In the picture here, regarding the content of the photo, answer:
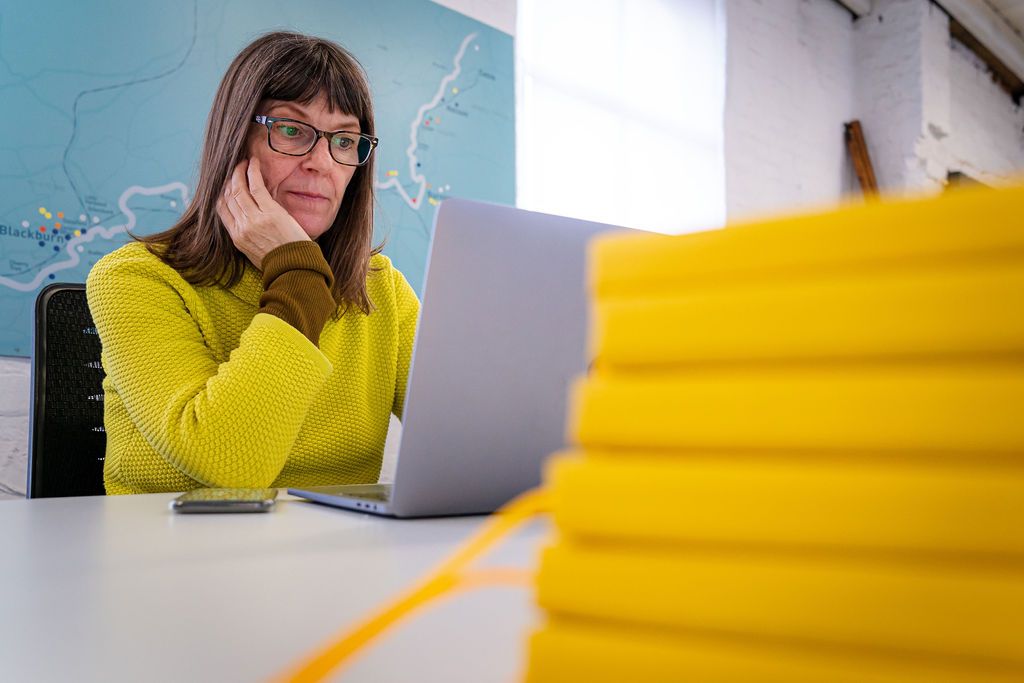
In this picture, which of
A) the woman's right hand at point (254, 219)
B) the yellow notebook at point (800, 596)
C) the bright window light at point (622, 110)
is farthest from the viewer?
the bright window light at point (622, 110)

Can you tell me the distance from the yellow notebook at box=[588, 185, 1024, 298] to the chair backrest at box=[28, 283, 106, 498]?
45.3 inches

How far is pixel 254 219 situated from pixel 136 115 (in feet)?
2.64

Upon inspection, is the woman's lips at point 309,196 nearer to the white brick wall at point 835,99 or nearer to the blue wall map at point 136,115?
the blue wall map at point 136,115

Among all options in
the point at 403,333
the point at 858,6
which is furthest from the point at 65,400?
the point at 858,6

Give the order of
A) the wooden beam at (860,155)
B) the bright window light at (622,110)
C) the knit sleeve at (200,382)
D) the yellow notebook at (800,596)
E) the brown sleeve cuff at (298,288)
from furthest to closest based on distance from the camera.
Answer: the wooden beam at (860,155), the bright window light at (622,110), the brown sleeve cuff at (298,288), the knit sleeve at (200,382), the yellow notebook at (800,596)

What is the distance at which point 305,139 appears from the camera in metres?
1.25

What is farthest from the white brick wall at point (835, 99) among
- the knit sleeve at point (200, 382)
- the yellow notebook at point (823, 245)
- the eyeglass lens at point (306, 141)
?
the yellow notebook at point (823, 245)

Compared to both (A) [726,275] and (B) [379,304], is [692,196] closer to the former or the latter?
(B) [379,304]

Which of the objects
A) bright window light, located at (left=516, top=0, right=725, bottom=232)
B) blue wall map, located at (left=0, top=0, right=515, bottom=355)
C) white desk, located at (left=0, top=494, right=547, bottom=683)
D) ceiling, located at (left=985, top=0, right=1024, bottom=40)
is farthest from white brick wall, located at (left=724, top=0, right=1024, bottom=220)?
white desk, located at (left=0, top=494, right=547, bottom=683)

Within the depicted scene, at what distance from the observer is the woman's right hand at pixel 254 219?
1.16 metres

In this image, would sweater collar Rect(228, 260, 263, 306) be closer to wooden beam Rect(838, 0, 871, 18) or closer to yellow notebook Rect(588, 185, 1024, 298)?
yellow notebook Rect(588, 185, 1024, 298)

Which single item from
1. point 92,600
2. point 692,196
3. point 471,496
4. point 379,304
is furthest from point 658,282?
point 692,196

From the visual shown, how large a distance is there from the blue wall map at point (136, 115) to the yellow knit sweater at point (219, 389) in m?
0.61

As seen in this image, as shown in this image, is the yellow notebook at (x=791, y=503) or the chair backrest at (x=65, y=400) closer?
the yellow notebook at (x=791, y=503)
